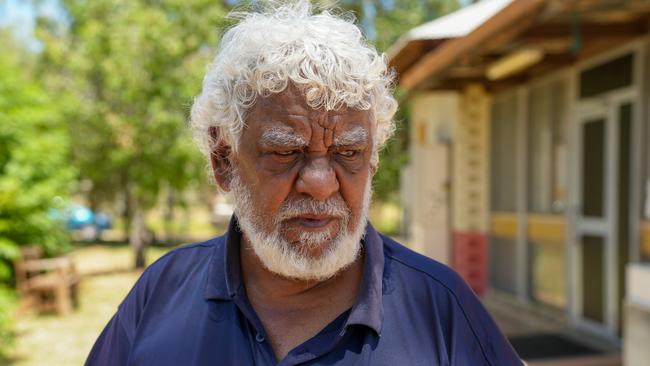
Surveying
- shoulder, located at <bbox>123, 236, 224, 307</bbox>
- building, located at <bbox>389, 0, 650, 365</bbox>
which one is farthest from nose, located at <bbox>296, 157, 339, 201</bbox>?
building, located at <bbox>389, 0, 650, 365</bbox>

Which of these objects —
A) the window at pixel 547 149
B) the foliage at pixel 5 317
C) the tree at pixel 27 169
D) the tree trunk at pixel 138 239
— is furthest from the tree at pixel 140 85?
the foliage at pixel 5 317

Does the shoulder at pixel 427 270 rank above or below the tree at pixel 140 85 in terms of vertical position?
below

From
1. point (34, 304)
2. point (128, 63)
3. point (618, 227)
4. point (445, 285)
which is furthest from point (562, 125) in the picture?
point (128, 63)

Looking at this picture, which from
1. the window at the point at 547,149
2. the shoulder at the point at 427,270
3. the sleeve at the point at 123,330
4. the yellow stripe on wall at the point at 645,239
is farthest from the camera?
the window at the point at 547,149

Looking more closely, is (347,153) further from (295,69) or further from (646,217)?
(646,217)

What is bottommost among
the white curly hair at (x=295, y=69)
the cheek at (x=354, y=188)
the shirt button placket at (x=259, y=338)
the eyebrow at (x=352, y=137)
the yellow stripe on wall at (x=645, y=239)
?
the yellow stripe on wall at (x=645, y=239)

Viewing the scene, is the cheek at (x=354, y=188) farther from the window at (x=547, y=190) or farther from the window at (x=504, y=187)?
the window at (x=504, y=187)

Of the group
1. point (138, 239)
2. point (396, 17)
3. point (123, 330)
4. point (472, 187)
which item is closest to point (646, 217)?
point (472, 187)

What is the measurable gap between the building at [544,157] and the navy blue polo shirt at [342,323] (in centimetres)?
299

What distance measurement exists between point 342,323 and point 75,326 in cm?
776

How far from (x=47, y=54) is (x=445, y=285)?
16.3 metres

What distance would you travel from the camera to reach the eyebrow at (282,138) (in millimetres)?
1634

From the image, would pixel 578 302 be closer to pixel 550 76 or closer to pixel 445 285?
pixel 550 76

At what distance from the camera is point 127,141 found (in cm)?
1371
